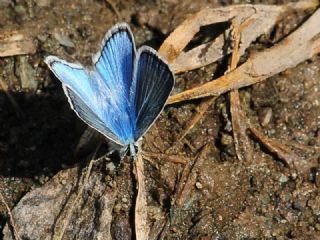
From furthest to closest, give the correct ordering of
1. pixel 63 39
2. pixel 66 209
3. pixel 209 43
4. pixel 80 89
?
pixel 63 39, pixel 209 43, pixel 66 209, pixel 80 89

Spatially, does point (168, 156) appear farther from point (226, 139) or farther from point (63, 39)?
point (63, 39)

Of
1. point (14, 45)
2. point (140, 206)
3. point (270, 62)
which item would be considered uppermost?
point (14, 45)

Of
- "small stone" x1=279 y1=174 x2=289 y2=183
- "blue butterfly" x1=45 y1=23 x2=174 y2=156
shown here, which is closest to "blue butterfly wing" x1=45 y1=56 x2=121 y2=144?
"blue butterfly" x1=45 y1=23 x2=174 y2=156

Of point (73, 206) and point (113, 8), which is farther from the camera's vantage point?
point (113, 8)

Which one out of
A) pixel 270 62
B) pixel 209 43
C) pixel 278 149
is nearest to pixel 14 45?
pixel 209 43

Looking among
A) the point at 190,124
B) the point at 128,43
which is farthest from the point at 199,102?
the point at 128,43

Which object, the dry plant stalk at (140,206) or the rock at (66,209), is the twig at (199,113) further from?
the rock at (66,209)

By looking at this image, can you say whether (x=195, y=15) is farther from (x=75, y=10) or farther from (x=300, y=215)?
(x=300, y=215)

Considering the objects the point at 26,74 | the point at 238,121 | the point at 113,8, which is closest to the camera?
the point at 238,121
